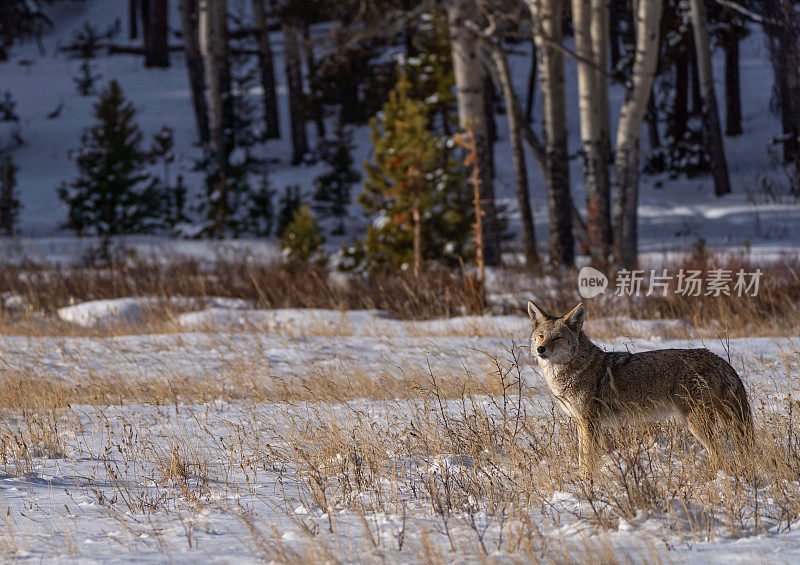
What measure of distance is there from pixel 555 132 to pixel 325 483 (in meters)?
10.6

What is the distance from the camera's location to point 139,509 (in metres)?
3.86

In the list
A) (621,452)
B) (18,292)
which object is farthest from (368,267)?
(621,452)

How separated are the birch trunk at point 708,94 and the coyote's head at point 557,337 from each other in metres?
15.4

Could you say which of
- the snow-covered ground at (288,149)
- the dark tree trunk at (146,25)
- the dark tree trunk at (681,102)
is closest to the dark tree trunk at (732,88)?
the snow-covered ground at (288,149)

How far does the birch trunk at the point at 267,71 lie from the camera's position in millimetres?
29812

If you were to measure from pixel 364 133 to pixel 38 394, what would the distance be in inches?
1231

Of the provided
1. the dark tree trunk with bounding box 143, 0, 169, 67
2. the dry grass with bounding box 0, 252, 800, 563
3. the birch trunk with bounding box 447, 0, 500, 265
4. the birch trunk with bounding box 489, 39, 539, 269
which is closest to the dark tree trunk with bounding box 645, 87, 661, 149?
the birch trunk with bounding box 489, 39, 539, 269

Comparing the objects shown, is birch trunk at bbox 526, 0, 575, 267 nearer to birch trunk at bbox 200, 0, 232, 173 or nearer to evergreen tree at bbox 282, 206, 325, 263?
evergreen tree at bbox 282, 206, 325, 263

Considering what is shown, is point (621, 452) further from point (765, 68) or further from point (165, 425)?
point (765, 68)

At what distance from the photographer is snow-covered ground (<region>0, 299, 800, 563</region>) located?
333cm

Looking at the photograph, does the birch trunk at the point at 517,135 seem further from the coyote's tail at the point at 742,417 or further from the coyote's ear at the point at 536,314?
the coyote's tail at the point at 742,417

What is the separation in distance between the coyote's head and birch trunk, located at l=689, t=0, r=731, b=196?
15.4m

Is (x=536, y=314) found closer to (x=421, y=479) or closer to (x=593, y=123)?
(x=421, y=479)

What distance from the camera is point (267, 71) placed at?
33.0m
